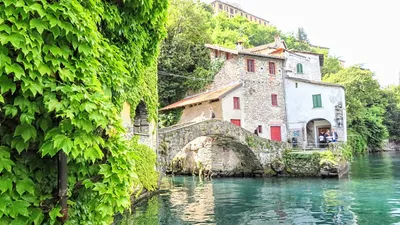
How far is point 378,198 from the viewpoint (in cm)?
1331

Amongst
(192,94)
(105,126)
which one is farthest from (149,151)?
(192,94)

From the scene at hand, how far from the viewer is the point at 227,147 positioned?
23578mm

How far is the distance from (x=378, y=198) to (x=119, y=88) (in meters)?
12.8

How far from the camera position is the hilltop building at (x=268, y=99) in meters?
25.2

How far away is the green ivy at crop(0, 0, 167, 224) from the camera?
8.66 feet

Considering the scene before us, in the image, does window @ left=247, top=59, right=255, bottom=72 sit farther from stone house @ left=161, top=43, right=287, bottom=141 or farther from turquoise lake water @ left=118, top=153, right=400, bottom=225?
turquoise lake water @ left=118, top=153, right=400, bottom=225

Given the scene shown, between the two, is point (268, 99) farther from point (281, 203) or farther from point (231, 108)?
point (281, 203)

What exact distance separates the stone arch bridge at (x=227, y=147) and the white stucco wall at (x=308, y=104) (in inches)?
186

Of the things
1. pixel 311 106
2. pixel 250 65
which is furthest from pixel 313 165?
pixel 250 65

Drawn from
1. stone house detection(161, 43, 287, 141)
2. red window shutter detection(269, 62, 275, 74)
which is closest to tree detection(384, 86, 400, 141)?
stone house detection(161, 43, 287, 141)

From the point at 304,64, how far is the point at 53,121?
30839 mm

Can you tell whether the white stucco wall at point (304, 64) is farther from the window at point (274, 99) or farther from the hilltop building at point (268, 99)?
the window at point (274, 99)

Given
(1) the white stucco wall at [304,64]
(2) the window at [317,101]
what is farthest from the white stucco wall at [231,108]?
(2) the window at [317,101]

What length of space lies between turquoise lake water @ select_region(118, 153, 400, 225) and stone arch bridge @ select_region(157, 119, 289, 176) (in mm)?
2944
